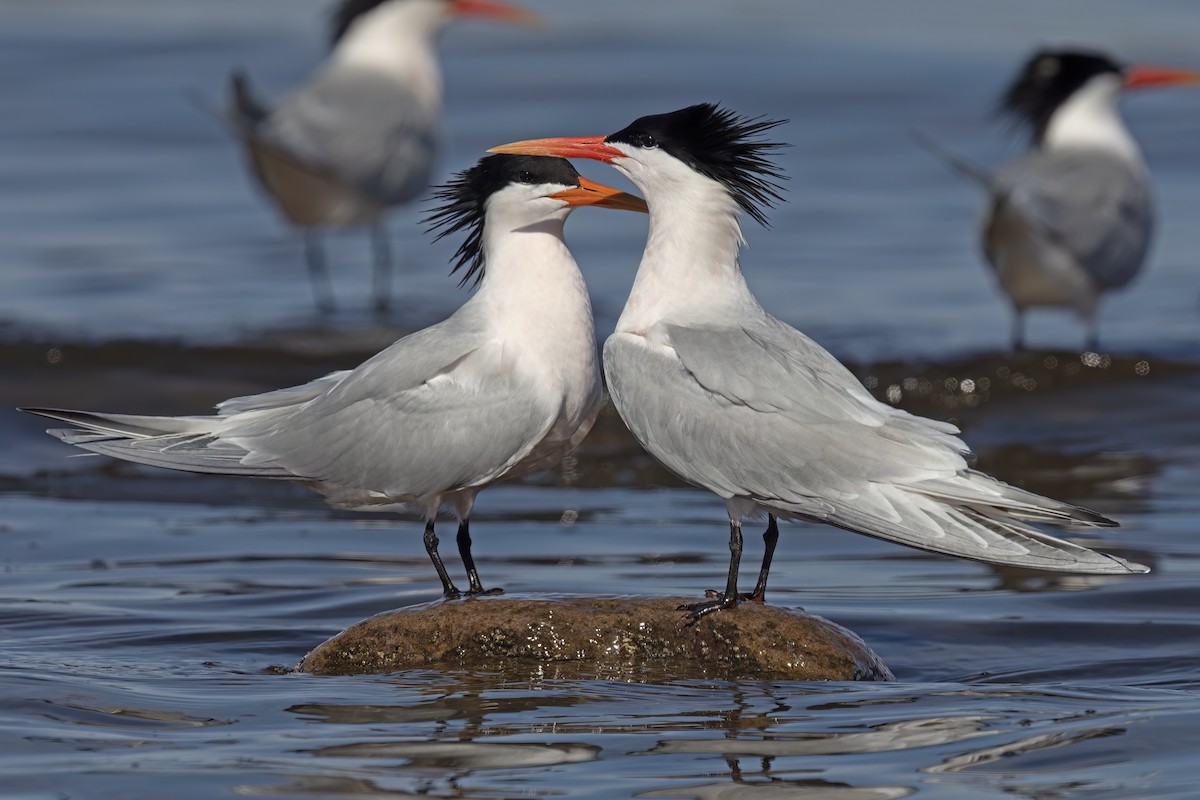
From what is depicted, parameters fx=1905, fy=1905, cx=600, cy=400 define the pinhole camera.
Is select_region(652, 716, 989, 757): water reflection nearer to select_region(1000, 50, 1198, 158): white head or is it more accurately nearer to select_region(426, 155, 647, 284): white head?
select_region(426, 155, 647, 284): white head

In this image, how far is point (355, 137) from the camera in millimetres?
12891

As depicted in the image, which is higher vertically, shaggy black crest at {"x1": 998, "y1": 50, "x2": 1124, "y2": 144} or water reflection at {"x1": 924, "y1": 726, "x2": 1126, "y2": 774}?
shaggy black crest at {"x1": 998, "y1": 50, "x2": 1124, "y2": 144}

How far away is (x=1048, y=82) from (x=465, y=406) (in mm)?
8143

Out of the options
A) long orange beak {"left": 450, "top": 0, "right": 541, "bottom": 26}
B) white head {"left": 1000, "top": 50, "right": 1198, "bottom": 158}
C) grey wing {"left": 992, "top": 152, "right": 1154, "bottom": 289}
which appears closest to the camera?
grey wing {"left": 992, "top": 152, "right": 1154, "bottom": 289}

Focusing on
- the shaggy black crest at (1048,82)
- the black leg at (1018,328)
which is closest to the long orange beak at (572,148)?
the black leg at (1018,328)

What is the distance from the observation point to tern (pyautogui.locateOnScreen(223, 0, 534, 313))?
1274 centimetres

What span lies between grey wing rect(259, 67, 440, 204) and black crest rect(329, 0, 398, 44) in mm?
894

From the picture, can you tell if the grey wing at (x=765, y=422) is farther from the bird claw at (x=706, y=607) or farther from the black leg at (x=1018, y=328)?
the black leg at (x=1018, y=328)

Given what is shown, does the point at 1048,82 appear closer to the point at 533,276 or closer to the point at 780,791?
the point at 533,276

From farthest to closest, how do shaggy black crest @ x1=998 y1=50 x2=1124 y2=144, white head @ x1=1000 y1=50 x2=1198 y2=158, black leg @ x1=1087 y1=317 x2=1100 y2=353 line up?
shaggy black crest @ x1=998 y1=50 x2=1124 y2=144, white head @ x1=1000 y1=50 x2=1198 y2=158, black leg @ x1=1087 y1=317 x2=1100 y2=353

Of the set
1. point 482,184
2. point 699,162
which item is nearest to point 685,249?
point 699,162

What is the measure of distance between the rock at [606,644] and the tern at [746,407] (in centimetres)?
12

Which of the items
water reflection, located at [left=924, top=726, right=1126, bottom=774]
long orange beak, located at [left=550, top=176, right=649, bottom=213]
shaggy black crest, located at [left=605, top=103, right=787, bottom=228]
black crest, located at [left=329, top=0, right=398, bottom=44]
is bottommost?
water reflection, located at [left=924, top=726, right=1126, bottom=774]

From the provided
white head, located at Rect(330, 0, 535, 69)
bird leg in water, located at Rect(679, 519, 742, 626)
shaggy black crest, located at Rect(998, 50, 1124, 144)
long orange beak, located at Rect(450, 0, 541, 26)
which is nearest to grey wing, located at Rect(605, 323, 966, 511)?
bird leg in water, located at Rect(679, 519, 742, 626)
